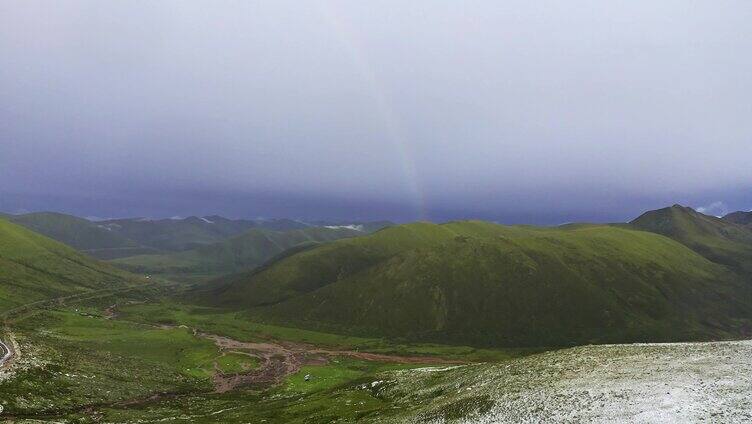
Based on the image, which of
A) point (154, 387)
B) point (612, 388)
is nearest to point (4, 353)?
point (154, 387)

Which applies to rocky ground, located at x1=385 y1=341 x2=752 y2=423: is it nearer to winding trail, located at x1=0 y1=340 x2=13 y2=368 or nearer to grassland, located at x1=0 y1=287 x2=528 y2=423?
grassland, located at x1=0 y1=287 x2=528 y2=423

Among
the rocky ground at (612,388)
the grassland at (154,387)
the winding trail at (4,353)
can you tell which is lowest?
the grassland at (154,387)

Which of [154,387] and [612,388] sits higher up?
[612,388]

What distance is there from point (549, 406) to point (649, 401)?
10052 millimetres

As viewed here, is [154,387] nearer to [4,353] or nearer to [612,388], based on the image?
[4,353]

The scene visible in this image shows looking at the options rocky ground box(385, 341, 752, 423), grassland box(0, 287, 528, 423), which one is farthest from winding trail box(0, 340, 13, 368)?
rocky ground box(385, 341, 752, 423)

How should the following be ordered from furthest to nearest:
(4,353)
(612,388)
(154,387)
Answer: (154,387), (4,353), (612,388)

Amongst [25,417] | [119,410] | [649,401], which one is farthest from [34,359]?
[649,401]

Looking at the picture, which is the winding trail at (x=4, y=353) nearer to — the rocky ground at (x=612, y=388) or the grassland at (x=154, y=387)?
the grassland at (x=154, y=387)

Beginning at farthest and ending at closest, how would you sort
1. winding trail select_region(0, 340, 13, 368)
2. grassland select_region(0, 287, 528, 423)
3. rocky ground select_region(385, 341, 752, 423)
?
winding trail select_region(0, 340, 13, 368)
grassland select_region(0, 287, 528, 423)
rocky ground select_region(385, 341, 752, 423)

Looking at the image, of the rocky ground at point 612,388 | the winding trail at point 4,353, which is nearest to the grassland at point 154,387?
the winding trail at point 4,353

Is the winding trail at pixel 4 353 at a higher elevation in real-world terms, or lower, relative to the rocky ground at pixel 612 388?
lower

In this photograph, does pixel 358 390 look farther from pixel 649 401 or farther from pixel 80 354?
pixel 80 354

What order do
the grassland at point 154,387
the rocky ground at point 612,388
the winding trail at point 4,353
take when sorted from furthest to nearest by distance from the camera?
the winding trail at point 4,353, the grassland at point 154,387, the rocky ground at point 612,388
